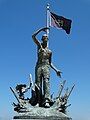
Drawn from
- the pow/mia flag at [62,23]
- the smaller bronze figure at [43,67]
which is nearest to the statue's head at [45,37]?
the smaller bronze figure at [43,67]

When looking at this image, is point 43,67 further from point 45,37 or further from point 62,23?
point 62,23

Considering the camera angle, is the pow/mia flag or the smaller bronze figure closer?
the smaller bronze figure

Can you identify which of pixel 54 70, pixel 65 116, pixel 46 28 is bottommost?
pixel 65 116

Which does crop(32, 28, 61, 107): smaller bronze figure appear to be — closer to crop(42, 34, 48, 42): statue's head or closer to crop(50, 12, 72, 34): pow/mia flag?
crop(42, 34, 48, 42): statue's head

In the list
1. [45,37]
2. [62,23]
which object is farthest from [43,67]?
[62,23]

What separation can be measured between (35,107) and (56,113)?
1.09m

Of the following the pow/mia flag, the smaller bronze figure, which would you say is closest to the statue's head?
the smaller bronze figure

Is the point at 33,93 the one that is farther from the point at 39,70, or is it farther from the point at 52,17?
the point at 52,17

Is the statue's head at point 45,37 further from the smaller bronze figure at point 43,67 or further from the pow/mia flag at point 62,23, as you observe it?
the pow/mia flag at point 62,23

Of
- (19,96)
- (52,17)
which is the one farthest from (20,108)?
(52,17)

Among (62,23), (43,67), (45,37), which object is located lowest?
(43,67)

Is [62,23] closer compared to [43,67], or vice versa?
[43,67]

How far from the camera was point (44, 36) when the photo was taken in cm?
3003

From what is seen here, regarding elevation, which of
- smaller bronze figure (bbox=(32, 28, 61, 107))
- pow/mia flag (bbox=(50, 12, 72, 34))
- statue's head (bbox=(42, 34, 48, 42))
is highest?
pow/mia flag (bbox=(50, 12, 72, 34))
